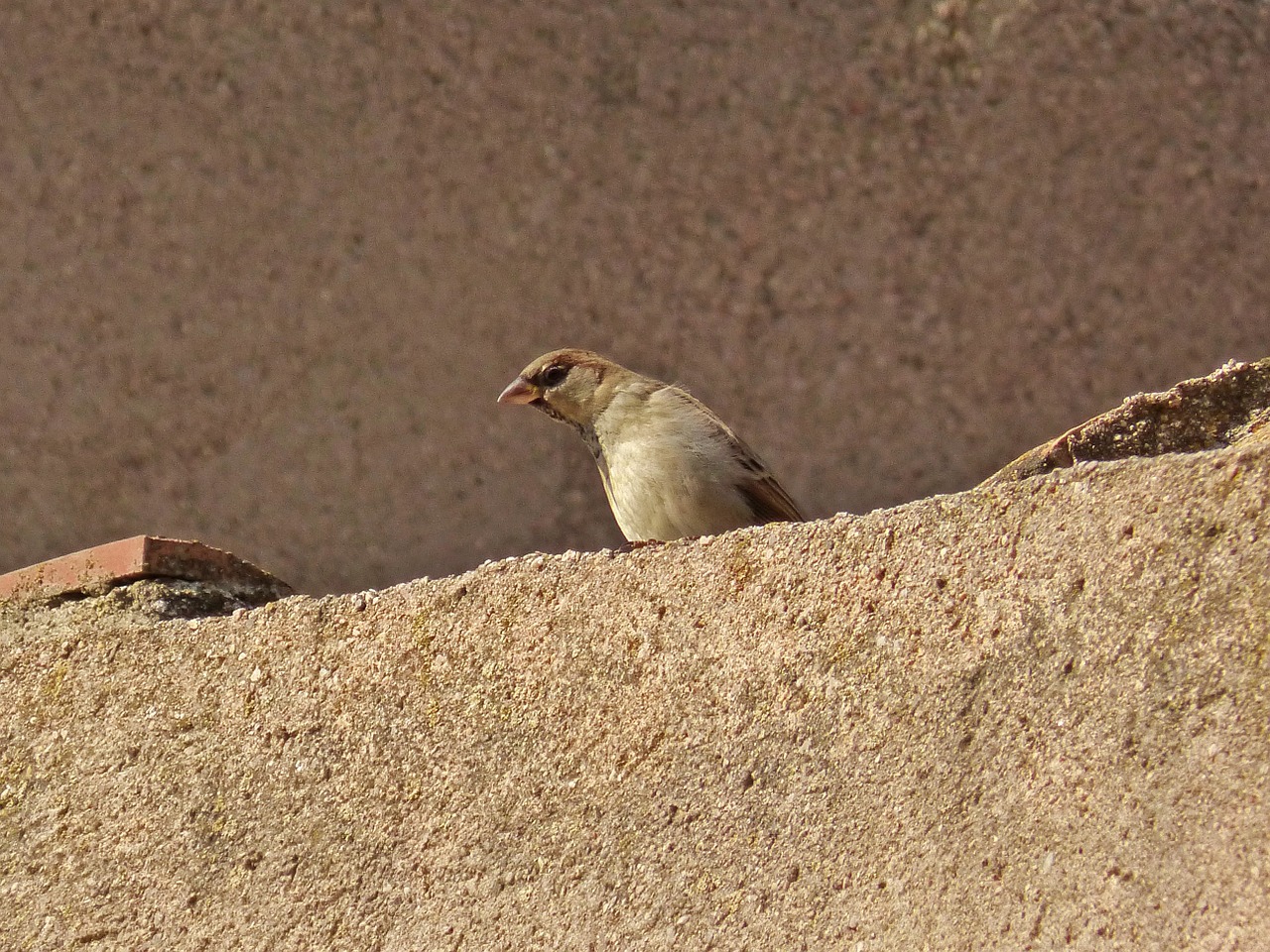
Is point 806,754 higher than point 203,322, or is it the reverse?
point 203,322

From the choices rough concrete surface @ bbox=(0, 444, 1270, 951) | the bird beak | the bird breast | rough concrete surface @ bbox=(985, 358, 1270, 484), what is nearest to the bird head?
the bird beak

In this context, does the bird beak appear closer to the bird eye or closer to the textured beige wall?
the bird eye

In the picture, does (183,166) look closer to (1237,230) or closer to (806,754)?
(1237,230)

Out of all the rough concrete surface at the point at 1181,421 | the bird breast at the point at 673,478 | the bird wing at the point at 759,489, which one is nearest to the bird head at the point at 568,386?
the bird breast at the point at 673,478

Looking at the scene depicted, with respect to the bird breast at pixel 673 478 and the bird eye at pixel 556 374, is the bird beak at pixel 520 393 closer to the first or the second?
the bird eye at pixel 556 374

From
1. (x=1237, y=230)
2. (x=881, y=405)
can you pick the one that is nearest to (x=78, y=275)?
(x=881, y=405)
